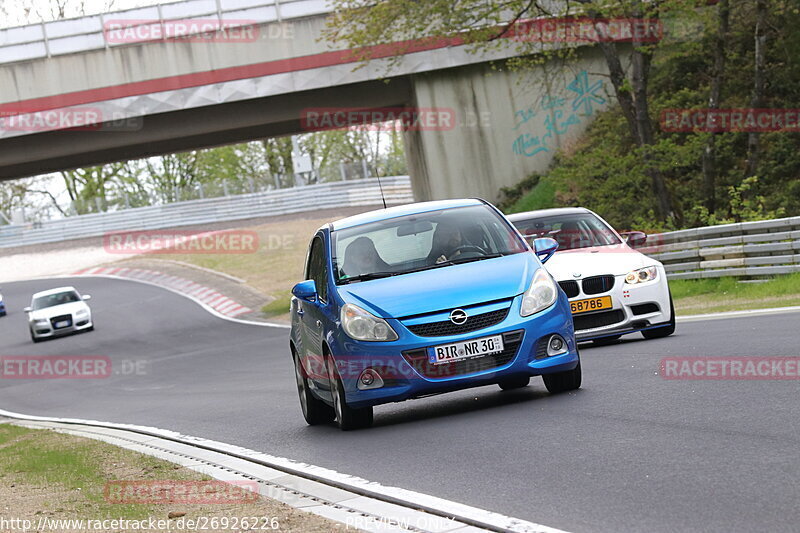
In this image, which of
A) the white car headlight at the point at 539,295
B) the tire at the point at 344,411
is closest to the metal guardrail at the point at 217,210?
the tire at the point at 344,411

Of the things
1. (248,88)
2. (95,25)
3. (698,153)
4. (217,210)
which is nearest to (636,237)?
(698,153)

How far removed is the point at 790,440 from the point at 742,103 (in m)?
26.0

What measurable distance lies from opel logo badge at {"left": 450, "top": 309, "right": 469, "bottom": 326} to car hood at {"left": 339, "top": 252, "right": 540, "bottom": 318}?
4 cm

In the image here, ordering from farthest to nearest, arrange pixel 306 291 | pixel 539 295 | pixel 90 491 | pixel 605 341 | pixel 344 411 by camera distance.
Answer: pixel 605 341 < pixel 306 291 < pixel 344 411 < pixel 539 295 < pixel 90 491

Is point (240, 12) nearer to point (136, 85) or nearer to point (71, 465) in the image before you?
point (136, 85)

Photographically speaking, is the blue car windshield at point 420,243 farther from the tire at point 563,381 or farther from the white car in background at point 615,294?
the white car in background at point 615,294

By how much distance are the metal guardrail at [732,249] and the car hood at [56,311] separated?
21719mm

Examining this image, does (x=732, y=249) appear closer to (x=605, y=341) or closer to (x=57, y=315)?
(x=605, y=341)

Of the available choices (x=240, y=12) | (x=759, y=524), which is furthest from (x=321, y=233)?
(x=240, y=12)

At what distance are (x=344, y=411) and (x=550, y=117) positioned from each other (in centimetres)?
2957

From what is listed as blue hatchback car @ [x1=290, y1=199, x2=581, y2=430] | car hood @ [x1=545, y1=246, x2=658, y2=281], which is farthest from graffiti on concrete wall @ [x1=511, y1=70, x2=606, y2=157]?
blue hatchback car @ [x1=290, y1=199, x2=581, y2=430]

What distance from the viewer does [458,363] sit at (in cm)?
941

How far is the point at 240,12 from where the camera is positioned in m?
35.6

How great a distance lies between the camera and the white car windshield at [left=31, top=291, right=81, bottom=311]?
39412 mm
